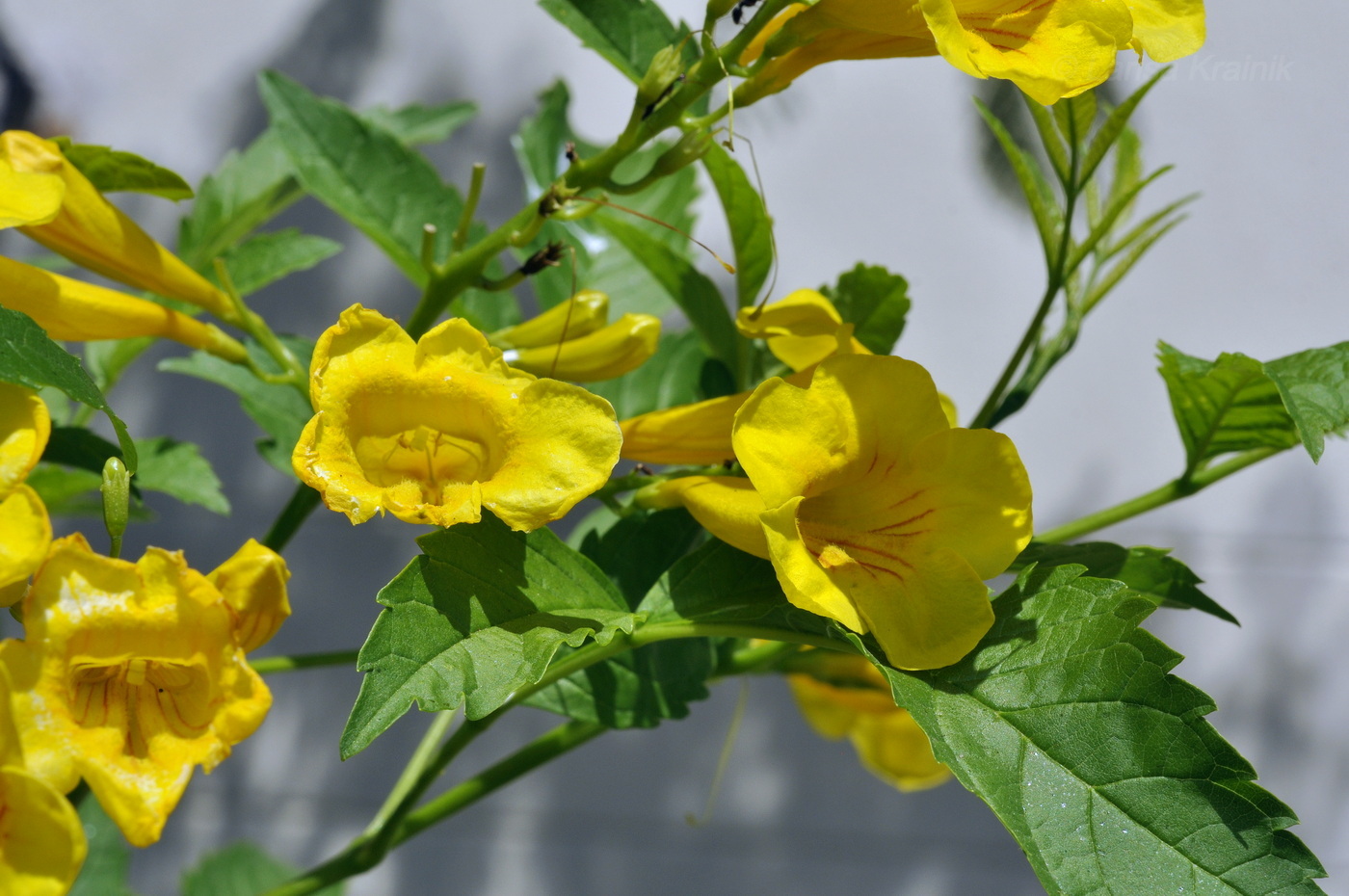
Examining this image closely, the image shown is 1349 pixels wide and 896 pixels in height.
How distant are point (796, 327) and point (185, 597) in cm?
19

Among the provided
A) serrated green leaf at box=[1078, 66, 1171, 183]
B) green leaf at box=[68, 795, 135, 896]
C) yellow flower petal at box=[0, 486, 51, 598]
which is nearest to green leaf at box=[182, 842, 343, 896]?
green leaf at box=[68, 795, 135, 896]

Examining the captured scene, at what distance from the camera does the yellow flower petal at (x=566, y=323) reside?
0.33 meters

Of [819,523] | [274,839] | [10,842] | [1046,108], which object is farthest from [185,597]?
[274,839]

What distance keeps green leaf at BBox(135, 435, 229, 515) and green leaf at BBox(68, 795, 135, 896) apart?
0.82ft

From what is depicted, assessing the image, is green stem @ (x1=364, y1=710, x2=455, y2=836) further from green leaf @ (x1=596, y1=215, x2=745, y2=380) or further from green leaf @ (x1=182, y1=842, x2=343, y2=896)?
green leaf @ (x1=182, y1=842, x2=343, y2=896)

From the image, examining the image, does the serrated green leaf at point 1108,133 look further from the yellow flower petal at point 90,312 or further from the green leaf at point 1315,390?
the yellow flower petal at point 90,312

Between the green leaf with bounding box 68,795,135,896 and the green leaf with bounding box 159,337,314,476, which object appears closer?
the green leaf with bounding box 159,337,314,476

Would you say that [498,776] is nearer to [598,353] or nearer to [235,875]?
[598,353]

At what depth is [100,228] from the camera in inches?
12.0

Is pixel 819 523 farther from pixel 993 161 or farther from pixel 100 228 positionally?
pixel 993 161

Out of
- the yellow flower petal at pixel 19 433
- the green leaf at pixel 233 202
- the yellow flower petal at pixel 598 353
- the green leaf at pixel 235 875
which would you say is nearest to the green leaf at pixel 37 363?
the yellow flower petal at pixel 19 433

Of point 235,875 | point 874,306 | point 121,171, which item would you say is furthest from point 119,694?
point 235,875

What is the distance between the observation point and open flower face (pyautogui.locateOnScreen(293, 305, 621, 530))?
24 cm

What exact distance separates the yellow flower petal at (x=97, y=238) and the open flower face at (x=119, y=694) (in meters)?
0.11
